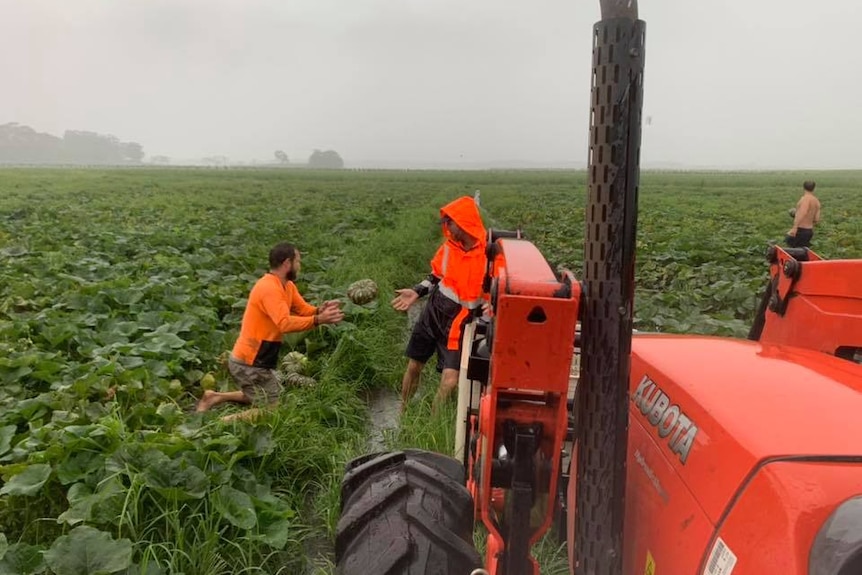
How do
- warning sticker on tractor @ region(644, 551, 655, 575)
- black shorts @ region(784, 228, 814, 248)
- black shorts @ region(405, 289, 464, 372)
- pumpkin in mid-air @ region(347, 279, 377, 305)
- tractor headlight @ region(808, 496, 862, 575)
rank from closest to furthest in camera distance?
tractor headlight @ region(808, 496, 862, 575)
warning sticker on tractor @ region(644, 551, 655, 575)
black shorts @ region(405, 289, 464, 372)
pumpkin in mid-air @ region(347, 279, 377, 305)
black shorts @ region(784, 228, 814, 248)

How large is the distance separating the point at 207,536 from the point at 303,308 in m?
2.15

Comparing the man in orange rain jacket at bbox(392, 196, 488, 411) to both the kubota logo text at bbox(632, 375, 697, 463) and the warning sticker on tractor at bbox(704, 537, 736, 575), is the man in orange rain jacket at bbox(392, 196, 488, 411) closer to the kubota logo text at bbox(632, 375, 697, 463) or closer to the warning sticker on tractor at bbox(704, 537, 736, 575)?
the kubota logo text at bbox(632, 375, 697, 463)

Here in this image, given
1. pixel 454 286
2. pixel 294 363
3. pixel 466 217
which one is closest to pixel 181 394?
pixel 294 363

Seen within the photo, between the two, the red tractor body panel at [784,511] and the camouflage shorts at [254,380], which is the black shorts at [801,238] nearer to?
the camouflage shorts at [254,380]

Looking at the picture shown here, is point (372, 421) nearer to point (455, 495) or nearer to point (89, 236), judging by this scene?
point (455, 495)

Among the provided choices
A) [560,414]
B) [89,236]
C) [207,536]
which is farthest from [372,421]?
[89,236]

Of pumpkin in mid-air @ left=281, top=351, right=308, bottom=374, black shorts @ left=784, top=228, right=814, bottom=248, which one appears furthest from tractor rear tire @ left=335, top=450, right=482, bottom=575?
black shorts @ left=784, top=228, right=814, bottom=248

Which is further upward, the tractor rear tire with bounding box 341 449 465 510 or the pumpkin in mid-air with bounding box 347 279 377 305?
the tractor rear tire with bounding box 341 449 465 510

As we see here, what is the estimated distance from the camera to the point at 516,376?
1236 mm

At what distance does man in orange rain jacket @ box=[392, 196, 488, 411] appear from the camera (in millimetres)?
4109

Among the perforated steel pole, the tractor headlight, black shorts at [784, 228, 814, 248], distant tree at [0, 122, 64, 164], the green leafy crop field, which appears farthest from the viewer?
distant tree at [0, 122, 64, 164]

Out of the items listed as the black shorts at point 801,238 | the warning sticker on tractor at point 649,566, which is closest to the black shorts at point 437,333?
the warning sticker on tractor at point 649,566

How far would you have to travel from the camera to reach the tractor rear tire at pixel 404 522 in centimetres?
158

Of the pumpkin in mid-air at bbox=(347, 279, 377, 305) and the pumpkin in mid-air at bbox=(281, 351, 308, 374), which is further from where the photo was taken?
the pumpkin in mid-air at bbox=(347, 279, 377, 305)
